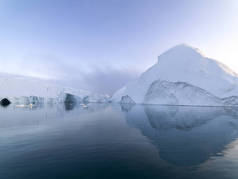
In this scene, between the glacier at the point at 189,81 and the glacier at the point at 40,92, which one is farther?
the glacier at the point at 40,92

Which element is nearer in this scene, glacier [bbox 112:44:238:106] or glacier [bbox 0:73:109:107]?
glacier [bbox 112:44:238:106]

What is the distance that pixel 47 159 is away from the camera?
6105mm

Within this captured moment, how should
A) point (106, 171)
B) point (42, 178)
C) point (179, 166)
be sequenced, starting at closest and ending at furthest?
point (42, 178), point (106, 171), point (179, 166)

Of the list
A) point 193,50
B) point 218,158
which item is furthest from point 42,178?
point 193,50

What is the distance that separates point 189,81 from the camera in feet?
166

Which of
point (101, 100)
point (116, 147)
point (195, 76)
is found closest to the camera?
point (116, 147)

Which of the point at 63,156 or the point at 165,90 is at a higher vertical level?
the point at 165,90

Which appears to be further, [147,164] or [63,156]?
[63,156]

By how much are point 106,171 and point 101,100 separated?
413ft

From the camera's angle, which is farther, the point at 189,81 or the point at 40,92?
the point at 40,92

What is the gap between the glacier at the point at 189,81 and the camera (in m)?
46.2

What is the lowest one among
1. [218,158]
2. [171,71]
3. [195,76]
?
[218,158]

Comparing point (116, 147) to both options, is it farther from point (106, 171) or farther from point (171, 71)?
point (171, 71)

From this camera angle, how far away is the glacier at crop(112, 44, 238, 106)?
46244 mm
